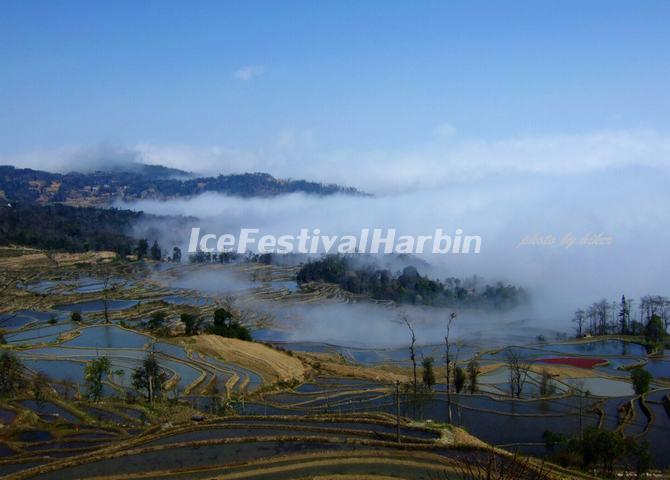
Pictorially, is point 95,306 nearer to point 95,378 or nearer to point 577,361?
point 95,378

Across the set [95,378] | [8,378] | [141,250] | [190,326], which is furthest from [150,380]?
[141,250]

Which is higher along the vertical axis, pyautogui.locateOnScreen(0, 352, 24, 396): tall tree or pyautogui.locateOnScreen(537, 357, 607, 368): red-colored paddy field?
pyautogui.locateOnScreen(0, 352, 24, 396): tall tree

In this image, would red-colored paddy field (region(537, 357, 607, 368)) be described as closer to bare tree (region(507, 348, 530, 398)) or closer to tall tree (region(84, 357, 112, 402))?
bare tree (region(507, 348, 530, 398))

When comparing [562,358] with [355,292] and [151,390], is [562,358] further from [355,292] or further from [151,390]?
[355,292]

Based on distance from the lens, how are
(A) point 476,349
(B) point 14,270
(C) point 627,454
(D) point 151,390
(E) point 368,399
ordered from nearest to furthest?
(C) point 627,454 → (D) point 151,390 → (E) point 368,399 → (A) point 476,349 → (B) point 14,270

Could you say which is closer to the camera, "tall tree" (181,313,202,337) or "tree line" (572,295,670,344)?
"tall tree" (181,313,202,337)

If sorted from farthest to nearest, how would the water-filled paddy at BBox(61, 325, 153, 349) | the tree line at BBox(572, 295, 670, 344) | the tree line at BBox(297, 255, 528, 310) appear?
the tree line at BBox(297, 255, 528, 310), the tree line at BBox(572, 295, 670, 344), the water-filled paddy at BBox(61, 325, 153, 349)

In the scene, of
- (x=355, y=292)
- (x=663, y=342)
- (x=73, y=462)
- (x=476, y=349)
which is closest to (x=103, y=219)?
(x=355, y=292)

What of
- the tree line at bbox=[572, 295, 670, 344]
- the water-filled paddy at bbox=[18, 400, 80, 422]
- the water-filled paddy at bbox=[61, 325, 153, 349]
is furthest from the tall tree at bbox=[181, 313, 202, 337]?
the tree line at bbox=[572, 295, 670, 344]

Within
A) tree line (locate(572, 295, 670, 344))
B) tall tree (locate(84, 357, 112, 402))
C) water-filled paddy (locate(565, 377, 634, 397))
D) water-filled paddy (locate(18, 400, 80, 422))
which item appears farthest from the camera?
tree line (locate(572, 295, 670, 344))

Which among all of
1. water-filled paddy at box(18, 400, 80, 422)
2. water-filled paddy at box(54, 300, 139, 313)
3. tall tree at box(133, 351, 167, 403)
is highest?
tall tree at box(133, 351, 167, 403)
